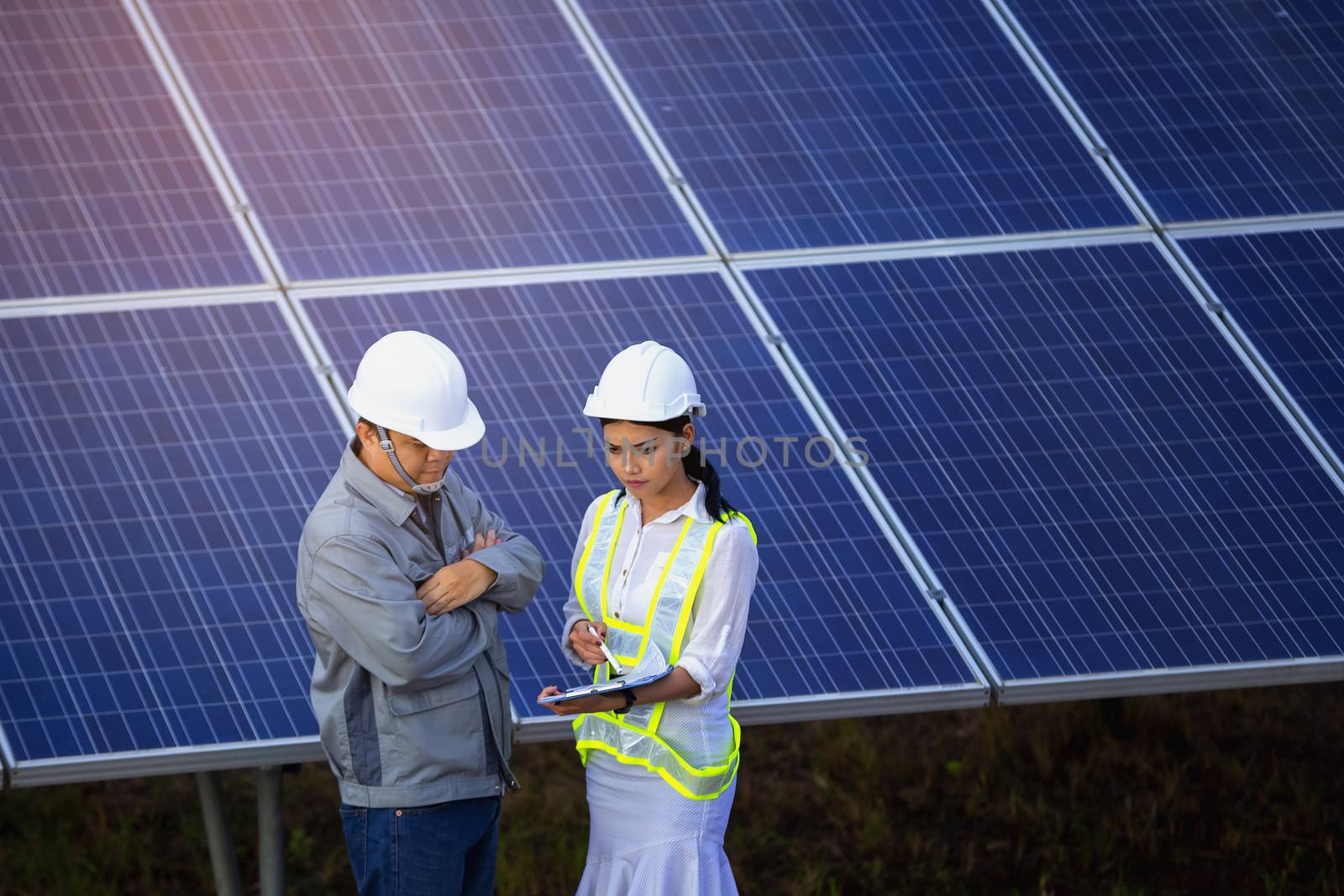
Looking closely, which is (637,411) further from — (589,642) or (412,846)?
(412,846)

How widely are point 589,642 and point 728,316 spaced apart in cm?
205

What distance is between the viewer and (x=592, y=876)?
164 inches

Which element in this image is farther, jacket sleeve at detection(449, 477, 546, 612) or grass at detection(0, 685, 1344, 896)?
grass at detection(0, 685, 1344, 896)

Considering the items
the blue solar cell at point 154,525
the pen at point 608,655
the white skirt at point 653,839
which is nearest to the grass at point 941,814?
the blue solar cell at point 154,525

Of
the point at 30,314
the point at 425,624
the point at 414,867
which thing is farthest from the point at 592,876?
the point at 30,314

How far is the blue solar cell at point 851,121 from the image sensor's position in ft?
20.3

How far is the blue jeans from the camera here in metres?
3.88

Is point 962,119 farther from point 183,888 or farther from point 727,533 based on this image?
point 183,888

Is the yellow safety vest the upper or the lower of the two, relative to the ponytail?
lower

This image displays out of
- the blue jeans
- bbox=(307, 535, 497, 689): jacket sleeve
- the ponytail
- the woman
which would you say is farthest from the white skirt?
the ponytail

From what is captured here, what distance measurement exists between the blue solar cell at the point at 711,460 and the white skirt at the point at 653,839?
77 cm

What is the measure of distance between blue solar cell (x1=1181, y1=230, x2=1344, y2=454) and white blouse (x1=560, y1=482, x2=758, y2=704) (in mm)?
3080

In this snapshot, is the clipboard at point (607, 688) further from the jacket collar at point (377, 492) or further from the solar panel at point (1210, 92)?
the solar panel at point (1210, 92)

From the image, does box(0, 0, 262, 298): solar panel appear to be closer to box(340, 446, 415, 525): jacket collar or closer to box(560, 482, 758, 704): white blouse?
box(340, 446, 415, 525): jacket collar
